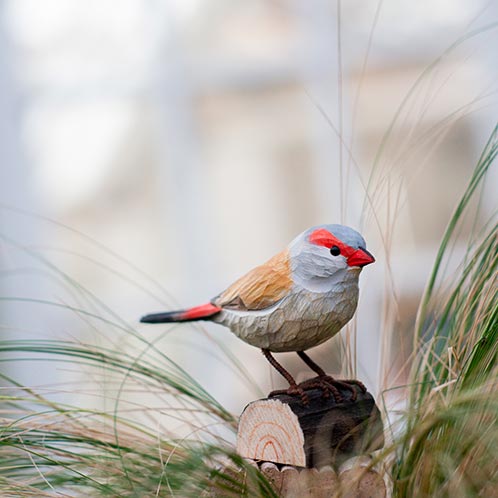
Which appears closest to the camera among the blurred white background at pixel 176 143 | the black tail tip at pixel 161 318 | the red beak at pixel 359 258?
the red beak at pixel 359 258

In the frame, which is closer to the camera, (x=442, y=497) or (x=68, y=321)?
(x=442, y=497)

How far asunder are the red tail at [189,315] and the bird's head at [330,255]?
95mm

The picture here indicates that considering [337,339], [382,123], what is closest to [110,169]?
[382,123]

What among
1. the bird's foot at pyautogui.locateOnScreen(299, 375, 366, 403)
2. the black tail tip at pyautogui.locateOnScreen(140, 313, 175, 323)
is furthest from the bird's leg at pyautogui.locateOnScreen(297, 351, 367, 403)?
the black tail tip at pyautogui.locateOnScreen(140, 313, 175, 323)

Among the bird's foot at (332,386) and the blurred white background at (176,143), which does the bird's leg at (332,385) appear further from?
the blurred white background at (176,143)

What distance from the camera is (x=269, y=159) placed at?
2.14 metres

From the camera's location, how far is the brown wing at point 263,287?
2.49 feet

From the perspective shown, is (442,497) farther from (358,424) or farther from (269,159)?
(269,159)

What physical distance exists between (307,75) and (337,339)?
3.78 feet

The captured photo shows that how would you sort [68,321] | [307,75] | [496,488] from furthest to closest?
[307,75] → [68,321] → [496,488]

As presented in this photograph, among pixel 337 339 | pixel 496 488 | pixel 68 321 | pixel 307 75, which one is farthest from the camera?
pixel 307 75

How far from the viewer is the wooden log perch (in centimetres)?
75

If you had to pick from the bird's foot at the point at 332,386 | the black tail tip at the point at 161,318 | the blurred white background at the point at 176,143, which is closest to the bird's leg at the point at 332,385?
the bird's foot at the point at 332,386

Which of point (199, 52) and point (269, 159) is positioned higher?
point (199, 52)
